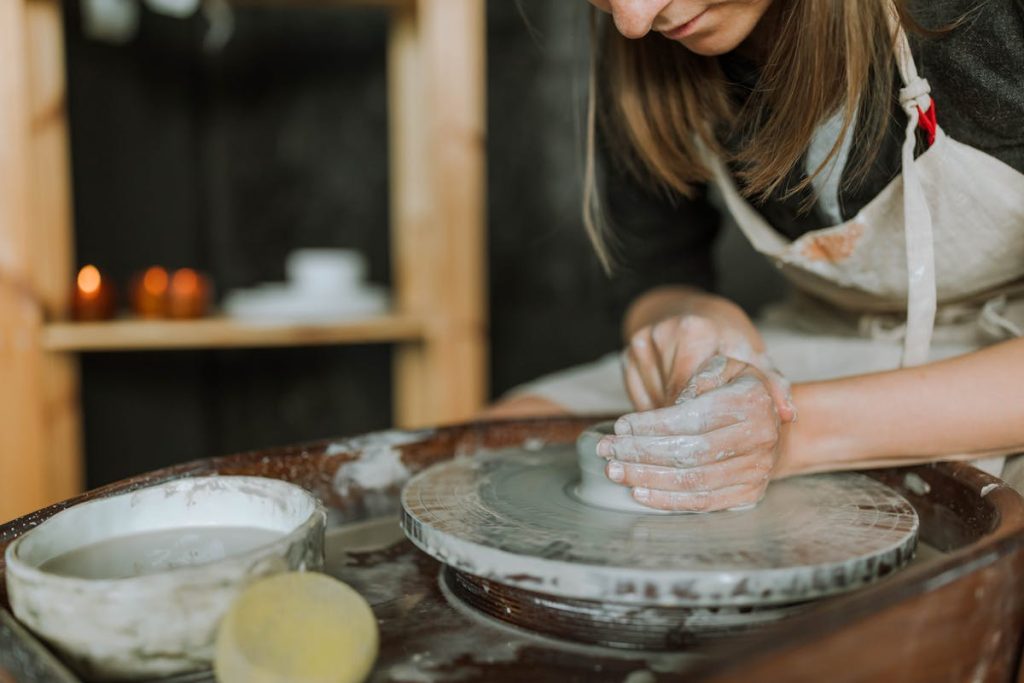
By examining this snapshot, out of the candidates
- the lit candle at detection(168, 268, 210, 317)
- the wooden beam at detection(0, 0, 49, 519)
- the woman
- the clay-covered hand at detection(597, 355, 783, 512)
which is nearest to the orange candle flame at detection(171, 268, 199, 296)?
→ the lit candle at detection(168, 268, 210, 317)

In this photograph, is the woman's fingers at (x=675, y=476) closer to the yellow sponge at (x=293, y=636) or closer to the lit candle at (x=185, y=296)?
the yellow sponge at (x=293, y=636)

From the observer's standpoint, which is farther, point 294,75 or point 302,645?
point 294,75

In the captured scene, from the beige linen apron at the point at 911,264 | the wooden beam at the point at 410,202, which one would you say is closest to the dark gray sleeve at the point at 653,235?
the beige linen apron at the point at 911,264

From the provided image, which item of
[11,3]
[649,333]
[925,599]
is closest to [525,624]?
[925,599]

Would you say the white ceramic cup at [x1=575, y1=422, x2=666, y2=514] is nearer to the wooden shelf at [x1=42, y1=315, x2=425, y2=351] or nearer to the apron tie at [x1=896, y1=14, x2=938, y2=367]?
the apron tie at [x1=896, y1=14, x2=938, y2=367]

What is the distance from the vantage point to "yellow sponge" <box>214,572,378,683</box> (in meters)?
0.63

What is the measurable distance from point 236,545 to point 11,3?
153 centimetres

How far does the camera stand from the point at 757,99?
1146mm

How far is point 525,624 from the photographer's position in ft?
2.59

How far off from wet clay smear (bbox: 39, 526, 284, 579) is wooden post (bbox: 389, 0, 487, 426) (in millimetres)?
1210

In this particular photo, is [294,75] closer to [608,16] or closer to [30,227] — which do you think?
[30,227]

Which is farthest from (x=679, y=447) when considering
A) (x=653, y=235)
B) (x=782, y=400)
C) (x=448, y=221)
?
(x=448, y=221)

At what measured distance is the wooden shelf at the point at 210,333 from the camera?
1970mm

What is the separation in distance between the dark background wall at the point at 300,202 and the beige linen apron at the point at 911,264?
1.21 metres
